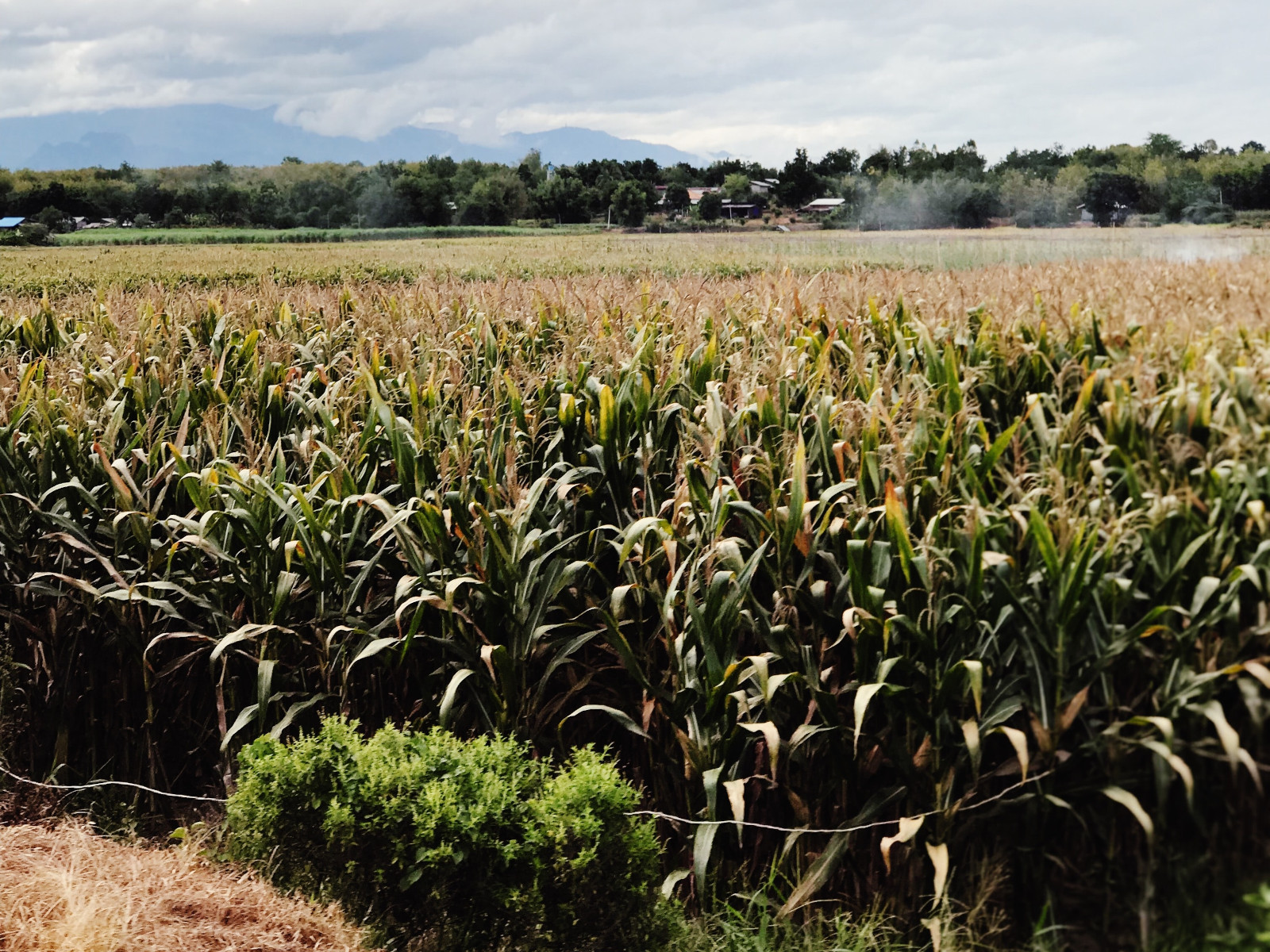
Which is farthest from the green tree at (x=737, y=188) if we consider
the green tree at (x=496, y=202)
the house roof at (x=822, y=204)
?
the green tree at (x=496, y=202)

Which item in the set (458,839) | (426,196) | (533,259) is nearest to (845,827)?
(458,839)

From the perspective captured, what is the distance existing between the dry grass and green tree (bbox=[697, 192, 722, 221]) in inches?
965

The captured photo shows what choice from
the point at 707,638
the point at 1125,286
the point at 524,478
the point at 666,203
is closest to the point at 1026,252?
the point at 1125,286

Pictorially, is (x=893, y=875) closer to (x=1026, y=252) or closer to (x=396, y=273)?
(x=1026, y=252)

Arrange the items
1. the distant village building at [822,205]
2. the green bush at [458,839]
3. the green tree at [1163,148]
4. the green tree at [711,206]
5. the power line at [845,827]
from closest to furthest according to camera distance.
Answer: the power line at [845,827], the green bush at [458,839], the green tree at [1163,148], the distant village building at [822,205], the green tree at [711,206]

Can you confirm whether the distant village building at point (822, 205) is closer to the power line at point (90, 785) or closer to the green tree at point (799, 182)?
the green tree at point (799, 182)

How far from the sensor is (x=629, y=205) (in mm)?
26844

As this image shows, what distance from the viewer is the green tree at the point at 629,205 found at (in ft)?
88.0

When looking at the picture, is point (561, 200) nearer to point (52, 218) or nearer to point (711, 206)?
point (711, 206)

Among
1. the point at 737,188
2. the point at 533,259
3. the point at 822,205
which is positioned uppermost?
the point at 737,188

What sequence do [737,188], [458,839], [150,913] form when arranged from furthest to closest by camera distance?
[737,188], [150,913], [458,839]

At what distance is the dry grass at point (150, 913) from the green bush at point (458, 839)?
129 mm

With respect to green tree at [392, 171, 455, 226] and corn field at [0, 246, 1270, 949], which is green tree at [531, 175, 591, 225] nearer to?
green tree at [392, 171, 455, 226]

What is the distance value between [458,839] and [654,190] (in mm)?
26762
